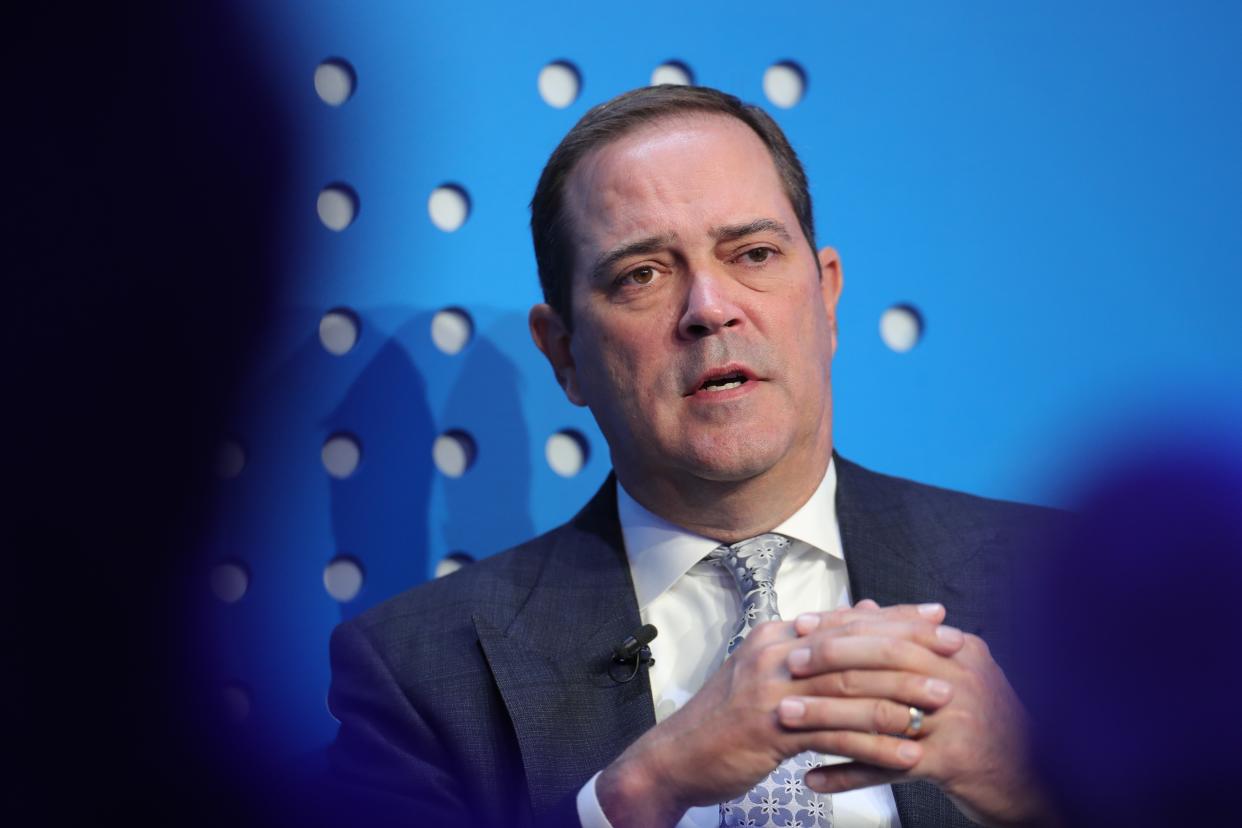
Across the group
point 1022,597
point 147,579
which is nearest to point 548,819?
point 147,579

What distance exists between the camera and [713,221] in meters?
1.96

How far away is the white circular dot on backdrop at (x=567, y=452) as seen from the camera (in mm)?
2420

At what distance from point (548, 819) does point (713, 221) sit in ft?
2.86

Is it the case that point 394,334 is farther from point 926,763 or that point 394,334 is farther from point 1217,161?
point 1217,161

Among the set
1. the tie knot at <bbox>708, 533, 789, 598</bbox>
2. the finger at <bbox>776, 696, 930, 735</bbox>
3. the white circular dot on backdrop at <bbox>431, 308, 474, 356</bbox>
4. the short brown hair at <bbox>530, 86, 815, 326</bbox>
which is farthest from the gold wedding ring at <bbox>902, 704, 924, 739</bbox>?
the white circular dot on backdrop at <bbox>431, 308, 474, 356</bbox>

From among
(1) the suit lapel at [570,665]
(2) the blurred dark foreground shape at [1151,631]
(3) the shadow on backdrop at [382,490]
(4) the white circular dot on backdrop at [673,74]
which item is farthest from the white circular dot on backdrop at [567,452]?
(2) the blurred dark foreground shape at [1151,631]

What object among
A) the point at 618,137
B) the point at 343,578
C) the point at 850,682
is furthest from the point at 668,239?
the point at 343,578

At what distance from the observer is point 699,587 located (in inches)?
78.0

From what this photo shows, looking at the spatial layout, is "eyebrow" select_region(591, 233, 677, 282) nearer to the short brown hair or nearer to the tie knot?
the short brown hair

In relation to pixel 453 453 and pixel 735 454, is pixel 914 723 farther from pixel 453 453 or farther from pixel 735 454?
pixel 453 453

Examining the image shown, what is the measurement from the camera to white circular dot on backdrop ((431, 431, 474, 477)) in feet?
7.86

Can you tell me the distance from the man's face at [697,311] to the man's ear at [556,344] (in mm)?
64

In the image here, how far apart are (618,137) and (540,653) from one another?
80cm

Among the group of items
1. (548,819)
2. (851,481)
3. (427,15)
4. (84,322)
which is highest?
(427,15)
